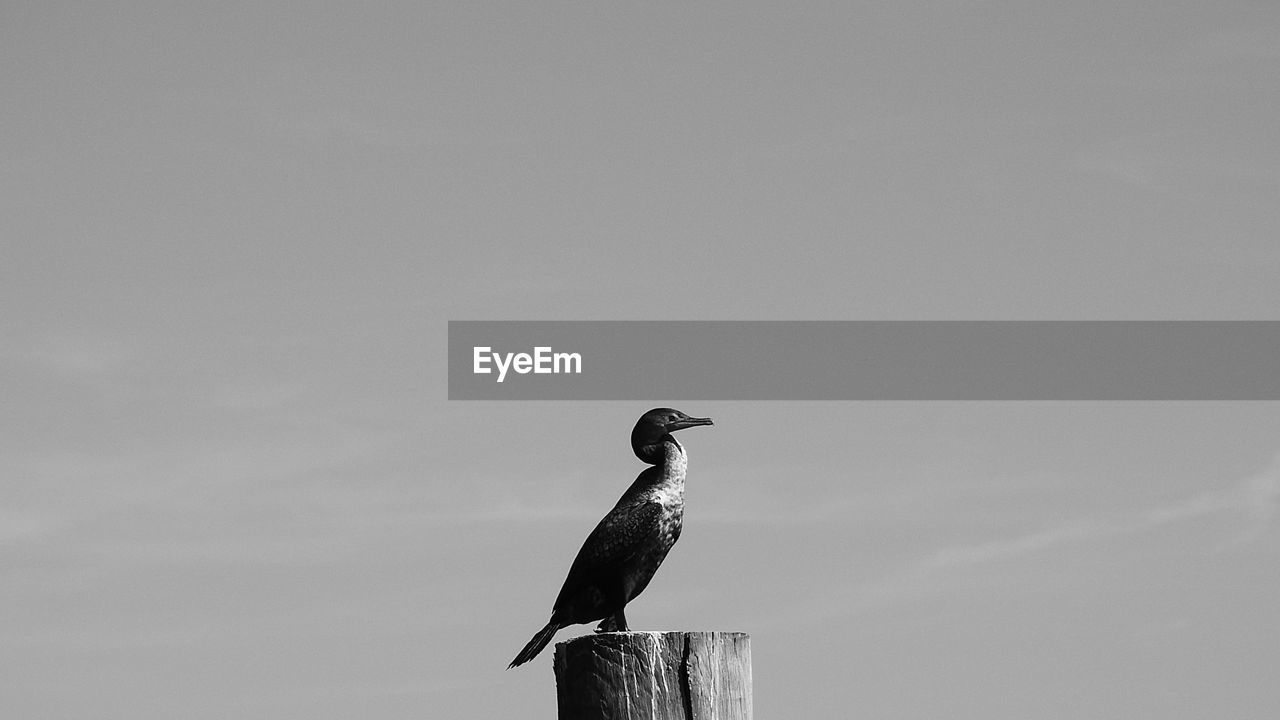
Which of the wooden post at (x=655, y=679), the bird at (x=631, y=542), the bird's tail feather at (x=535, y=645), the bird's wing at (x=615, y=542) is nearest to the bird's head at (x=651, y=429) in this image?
the bird at (x=631, y=542)

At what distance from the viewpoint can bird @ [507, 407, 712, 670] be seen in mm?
7508

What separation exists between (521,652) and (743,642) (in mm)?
1589

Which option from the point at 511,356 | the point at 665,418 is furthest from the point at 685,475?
the point at 511,356

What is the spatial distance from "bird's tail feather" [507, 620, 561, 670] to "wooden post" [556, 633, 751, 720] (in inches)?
48.2

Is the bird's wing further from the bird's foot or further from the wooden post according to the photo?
the wooden post

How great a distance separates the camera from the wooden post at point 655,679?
537 cm

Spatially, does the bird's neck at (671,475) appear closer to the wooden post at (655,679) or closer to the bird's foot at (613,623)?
the bird's foot at (613,623)

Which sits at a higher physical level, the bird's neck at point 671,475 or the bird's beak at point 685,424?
the bird's beak at point 685,424

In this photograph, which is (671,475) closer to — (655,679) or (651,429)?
(651,429)

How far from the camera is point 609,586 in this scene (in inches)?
298

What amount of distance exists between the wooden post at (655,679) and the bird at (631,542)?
1.87 meters

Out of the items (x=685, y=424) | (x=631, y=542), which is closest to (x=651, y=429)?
(x=685, y=424)

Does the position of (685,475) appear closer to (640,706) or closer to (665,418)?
(665,418)

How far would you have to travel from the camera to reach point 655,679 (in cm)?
539
